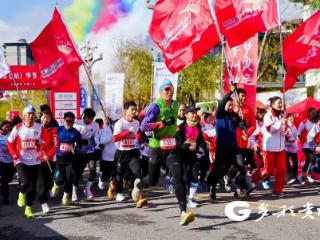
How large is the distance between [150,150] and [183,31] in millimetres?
2725

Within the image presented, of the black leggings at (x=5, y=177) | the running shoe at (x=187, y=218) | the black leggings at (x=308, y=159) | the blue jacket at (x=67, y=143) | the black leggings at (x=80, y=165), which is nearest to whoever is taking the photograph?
the running shoe at (x=187, y=218)

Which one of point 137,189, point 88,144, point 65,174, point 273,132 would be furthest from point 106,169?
point 273,132

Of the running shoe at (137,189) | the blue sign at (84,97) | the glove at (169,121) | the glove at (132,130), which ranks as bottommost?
the running shoe at (137,189)

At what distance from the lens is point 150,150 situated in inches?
328

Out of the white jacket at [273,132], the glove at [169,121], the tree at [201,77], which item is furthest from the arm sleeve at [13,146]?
the tree at [201,77]

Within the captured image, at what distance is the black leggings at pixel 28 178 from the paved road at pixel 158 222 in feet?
1.26

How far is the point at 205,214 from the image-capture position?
852cm

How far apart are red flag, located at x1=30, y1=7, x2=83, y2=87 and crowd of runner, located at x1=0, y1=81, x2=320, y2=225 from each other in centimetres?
161

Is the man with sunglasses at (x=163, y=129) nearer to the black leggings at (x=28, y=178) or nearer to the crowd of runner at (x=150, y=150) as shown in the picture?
the crowd of runner at (x=150, y=150)

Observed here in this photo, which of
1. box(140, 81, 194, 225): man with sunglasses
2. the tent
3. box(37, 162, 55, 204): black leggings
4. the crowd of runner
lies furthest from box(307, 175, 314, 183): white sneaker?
the tent

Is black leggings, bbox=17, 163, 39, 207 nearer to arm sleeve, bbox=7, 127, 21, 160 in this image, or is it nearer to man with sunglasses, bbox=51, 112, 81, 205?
arm sleeve, bbox=7, 127, 21, 160

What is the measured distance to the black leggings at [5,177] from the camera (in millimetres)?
11016

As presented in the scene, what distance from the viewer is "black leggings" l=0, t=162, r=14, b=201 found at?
11.0 meters

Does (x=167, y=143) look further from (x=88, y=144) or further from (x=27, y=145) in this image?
(x=88, y=144)
